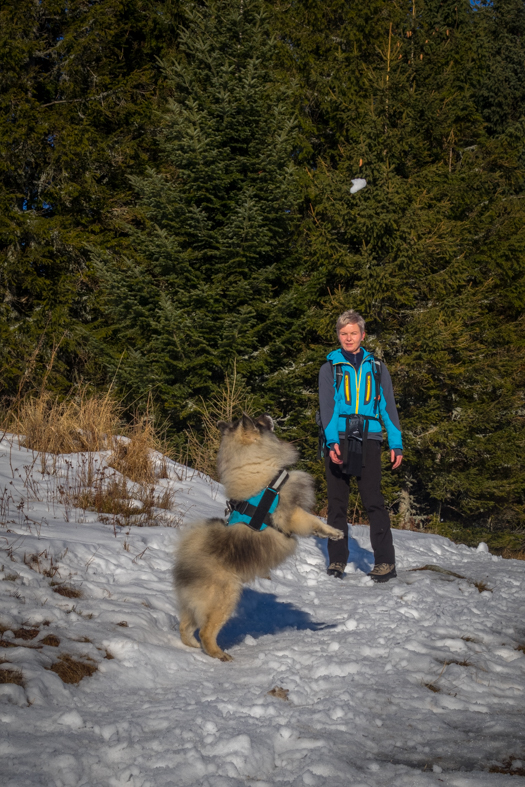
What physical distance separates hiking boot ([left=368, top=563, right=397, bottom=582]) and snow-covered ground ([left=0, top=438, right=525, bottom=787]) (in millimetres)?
107

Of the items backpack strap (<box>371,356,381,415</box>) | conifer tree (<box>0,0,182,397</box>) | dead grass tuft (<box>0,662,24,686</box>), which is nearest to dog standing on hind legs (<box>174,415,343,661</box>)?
dead grass tuft (<box>0,662,24,686</box>)

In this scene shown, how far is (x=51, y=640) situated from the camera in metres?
2.61

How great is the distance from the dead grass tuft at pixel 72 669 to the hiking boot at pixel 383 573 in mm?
2759

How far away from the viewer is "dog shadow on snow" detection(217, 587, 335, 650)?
354cm

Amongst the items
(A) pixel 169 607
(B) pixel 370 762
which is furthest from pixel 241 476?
(B) pixel 370 762

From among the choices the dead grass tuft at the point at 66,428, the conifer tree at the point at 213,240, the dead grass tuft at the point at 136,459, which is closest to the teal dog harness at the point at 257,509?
the dead grass tuft at the point at 136,459

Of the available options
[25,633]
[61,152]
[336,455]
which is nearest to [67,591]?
[25,633]

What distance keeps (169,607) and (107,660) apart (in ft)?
3.09

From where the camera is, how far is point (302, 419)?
11.2 meters

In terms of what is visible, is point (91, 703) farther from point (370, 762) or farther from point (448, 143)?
point (448, 143)

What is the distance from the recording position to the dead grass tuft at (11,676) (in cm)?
214

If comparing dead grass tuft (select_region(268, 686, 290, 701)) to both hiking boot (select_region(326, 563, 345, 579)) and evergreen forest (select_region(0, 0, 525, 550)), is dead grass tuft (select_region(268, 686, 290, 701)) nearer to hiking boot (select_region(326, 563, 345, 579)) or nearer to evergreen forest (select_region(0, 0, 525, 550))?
hiking boot (select_region(326, 563, 345, 579))

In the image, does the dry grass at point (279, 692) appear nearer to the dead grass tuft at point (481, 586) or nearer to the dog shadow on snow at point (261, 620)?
the dog shadow on snow at point (261, 620)

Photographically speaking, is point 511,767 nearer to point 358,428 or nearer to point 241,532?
point 241,532
